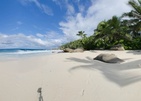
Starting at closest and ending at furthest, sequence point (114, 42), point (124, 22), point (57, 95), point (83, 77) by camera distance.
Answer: point (57, 95) < point (83, 77) < point (124, 22) < point (114, 42)

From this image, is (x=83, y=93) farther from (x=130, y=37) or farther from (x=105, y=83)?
(x=130, y=37)

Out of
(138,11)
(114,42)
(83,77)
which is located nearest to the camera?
(83,77)

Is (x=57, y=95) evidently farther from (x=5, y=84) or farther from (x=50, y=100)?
(x=5, y=84)

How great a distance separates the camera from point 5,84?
5914 millimetres

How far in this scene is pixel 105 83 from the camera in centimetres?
562

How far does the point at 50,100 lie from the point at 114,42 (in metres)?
24.0

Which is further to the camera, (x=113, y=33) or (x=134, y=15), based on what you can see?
(x=113, y=33)

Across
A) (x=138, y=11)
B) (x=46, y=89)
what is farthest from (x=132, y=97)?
(x=138, y=11)

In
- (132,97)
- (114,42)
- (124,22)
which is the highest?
(124,22)

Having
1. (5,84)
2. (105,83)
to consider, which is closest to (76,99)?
(105,83)

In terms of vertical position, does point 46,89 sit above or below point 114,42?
below

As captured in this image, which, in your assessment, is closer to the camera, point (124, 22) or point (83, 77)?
point (83, 77)

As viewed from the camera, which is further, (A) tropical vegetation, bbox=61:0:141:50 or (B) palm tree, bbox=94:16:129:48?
(B) palm tree, bbox=94:16:129:48

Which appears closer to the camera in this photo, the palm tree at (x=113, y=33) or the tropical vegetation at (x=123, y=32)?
the tropical vegetation at (x=123, y=32)
